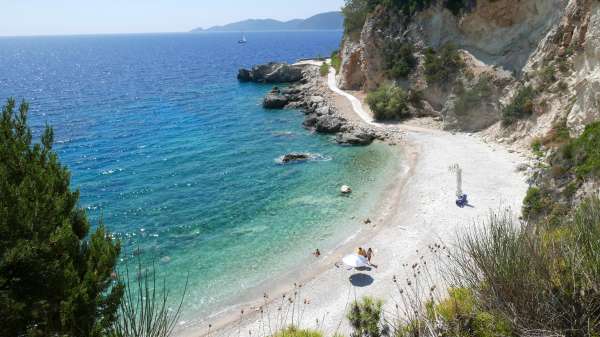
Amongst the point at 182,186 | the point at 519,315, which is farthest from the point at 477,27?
the point at 519,315

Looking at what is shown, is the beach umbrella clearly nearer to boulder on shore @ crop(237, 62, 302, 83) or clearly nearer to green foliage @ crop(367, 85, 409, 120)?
green foliage @ crop(367, 85, 409, 120)

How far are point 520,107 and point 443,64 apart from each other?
10552 millimetres

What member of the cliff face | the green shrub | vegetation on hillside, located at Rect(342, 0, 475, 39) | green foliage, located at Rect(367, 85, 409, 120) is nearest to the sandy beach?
the green shrub

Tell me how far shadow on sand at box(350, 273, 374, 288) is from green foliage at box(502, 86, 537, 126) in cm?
2206

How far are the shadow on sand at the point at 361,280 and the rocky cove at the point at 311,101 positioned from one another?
21.6 metres

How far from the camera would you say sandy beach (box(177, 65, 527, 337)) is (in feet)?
60.6

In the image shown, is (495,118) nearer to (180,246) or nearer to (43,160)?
(180,246)

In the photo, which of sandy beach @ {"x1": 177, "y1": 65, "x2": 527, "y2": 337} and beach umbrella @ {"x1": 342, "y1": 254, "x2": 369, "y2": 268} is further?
beach umbrella @ {"x1": 342, "y1": 254, "x2": 369, "y2": 268}

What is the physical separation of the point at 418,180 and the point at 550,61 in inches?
561

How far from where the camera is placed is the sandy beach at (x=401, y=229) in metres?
18.5

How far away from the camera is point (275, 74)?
82.8 metres

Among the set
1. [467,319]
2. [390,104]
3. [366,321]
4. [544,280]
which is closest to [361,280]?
[366,321]

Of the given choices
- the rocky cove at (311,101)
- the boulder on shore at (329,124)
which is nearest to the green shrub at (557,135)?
the rocky cove at (311,101)

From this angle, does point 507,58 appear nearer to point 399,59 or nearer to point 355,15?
point 399,59
